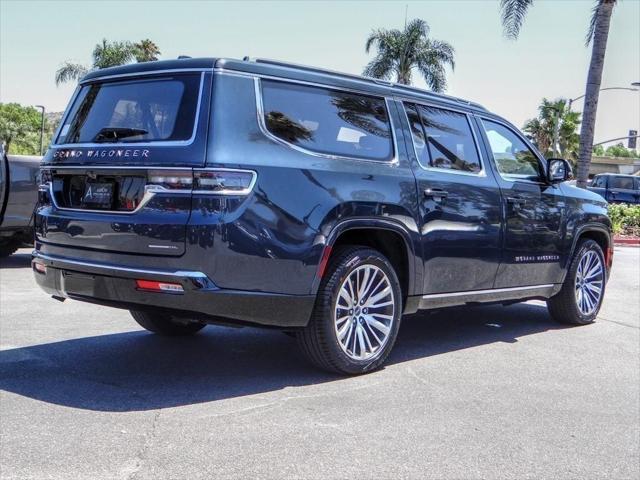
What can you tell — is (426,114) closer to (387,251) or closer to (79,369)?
(387,251)

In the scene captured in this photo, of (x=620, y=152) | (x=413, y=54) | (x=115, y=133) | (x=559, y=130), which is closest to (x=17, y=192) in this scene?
(x=115, y=133)

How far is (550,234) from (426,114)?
1848 millimetres

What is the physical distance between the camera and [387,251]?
559 cm

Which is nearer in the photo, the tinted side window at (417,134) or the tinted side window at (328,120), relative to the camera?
the tinted side window at (328,120)

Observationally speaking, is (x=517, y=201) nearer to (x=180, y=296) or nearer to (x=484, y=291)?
(x=484, y=291)

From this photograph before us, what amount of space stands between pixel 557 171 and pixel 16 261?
8771 millimetres

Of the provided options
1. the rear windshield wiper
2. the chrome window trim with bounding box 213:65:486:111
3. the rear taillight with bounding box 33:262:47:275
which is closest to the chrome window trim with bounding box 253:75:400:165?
the chrome window trim with bounding box 213:65:486:111

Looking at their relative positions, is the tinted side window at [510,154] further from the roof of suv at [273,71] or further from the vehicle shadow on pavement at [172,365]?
the vehicle shadow on pavement at [172,365]

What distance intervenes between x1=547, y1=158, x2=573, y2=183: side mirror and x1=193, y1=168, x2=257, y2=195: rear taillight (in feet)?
11.9

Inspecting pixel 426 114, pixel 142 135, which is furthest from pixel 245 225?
pixel 426 114

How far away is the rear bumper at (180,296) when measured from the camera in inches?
174

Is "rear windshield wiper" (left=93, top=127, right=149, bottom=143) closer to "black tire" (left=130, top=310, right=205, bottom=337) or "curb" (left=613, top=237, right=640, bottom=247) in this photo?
"black tire" (left=130, top=310, right=205, bottom=337)

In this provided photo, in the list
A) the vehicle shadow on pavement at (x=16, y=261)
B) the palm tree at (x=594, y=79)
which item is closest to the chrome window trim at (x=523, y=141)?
the vehicle shadow on pavement at (x=16, y=261)

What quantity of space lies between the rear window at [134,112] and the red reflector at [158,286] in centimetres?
85
